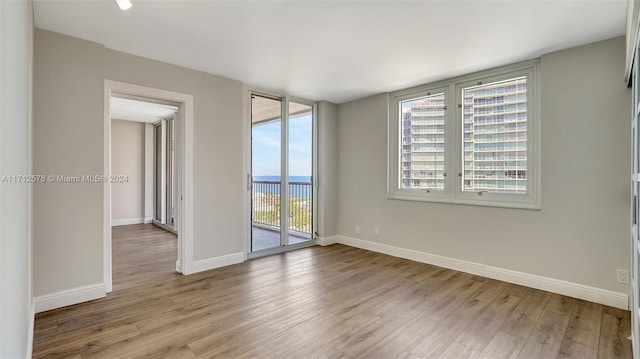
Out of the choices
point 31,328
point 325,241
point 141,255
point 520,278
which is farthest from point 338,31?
point 141,255

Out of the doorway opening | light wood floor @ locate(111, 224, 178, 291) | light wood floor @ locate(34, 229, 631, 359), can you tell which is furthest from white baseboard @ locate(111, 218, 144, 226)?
light wood floor @ locate(34, 229, 631, 359)

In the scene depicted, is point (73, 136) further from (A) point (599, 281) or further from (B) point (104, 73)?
(A) point (599, 281)

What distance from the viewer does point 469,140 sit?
3639 millimetres

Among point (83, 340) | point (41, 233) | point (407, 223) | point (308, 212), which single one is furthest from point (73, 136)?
point (407, 223)

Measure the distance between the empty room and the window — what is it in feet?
0.07

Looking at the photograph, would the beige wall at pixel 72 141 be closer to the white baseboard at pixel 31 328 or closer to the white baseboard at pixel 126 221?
the white baseboard at pixel 31 328

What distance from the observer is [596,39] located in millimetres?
2701

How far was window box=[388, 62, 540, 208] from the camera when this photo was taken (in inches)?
127

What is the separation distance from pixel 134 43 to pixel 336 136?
3224mm

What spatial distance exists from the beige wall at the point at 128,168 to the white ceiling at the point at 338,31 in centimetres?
459

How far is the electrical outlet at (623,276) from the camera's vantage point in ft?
8.56

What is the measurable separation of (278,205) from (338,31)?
286 cm

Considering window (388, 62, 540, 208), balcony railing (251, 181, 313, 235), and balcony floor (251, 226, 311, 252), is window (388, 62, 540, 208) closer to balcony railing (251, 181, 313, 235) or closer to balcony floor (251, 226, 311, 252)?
balcony railing (251, 181, 313, 235)

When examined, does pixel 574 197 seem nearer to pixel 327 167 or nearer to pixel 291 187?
pixel 327 167
